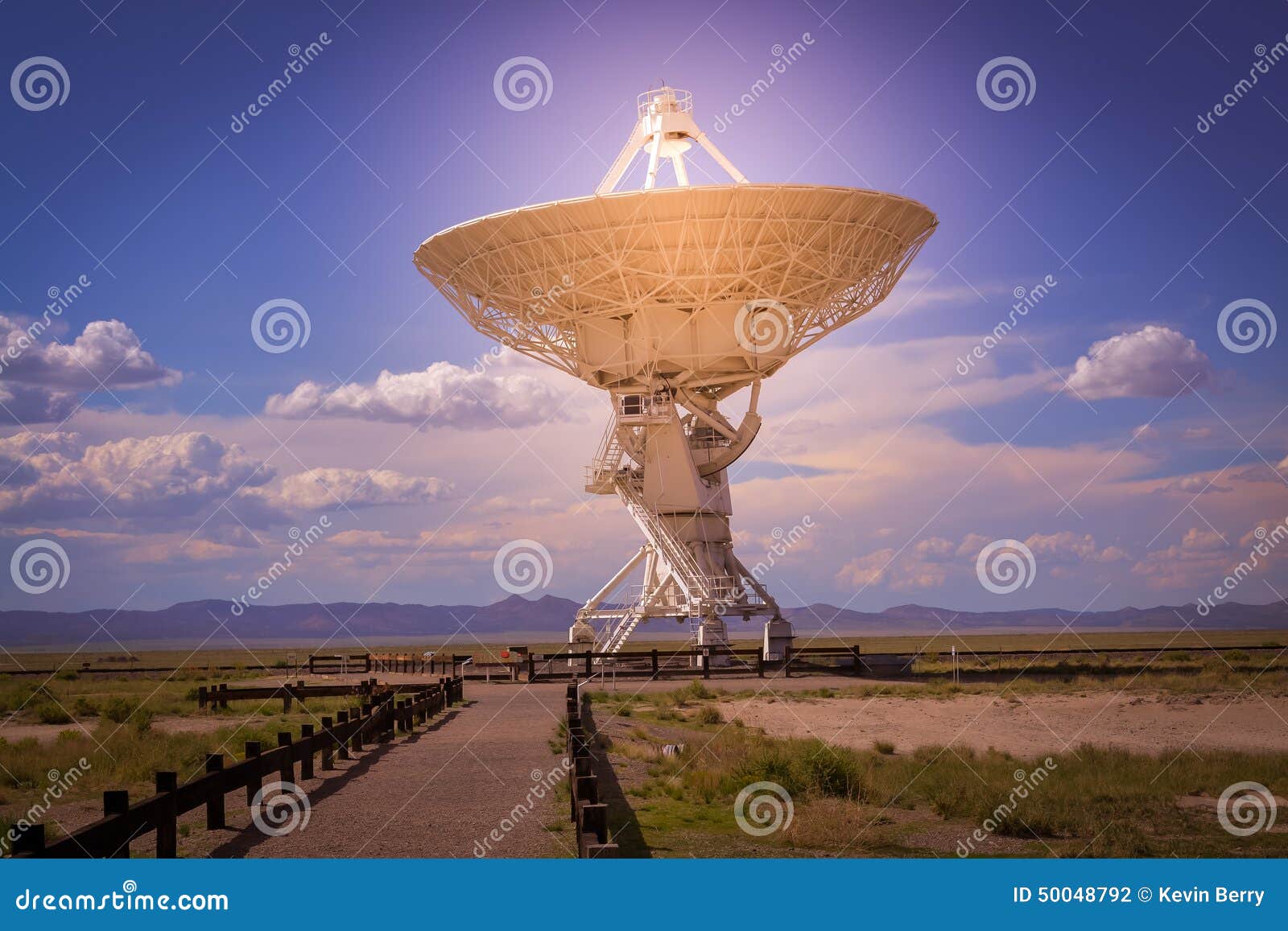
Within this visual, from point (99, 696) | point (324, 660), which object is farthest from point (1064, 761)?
point (324, 660)

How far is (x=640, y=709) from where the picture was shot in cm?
2528

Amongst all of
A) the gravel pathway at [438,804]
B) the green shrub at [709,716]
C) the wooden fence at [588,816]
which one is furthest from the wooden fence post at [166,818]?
the green shrub at [709,716]

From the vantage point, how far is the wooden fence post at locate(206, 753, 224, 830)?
922 centimetres

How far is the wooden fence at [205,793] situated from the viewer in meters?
6.92

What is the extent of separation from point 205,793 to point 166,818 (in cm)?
82

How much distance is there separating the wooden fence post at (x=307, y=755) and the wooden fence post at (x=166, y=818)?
3.69m

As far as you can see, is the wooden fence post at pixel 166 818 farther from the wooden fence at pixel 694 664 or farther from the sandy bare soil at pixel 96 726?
the wooden fence at pixel 694 664

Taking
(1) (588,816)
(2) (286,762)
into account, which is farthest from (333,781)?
(1) (588,816)

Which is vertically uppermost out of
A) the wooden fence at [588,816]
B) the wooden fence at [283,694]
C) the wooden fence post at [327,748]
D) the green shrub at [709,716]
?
the wooden fence at [283,694]

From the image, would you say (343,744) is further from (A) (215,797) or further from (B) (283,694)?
(B) (283,694)

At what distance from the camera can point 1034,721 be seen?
22.0m

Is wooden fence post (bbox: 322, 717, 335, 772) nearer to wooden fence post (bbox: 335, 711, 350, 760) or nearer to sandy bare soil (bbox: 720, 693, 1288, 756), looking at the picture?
wooden fence post (bbox: 335, 711, 350, 760)

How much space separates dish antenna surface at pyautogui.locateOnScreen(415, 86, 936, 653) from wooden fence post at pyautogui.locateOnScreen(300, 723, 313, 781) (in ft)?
77.3

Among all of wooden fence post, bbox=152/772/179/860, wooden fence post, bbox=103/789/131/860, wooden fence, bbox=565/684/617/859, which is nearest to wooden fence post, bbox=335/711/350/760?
wooden fence, bbox=565/684/617/859
